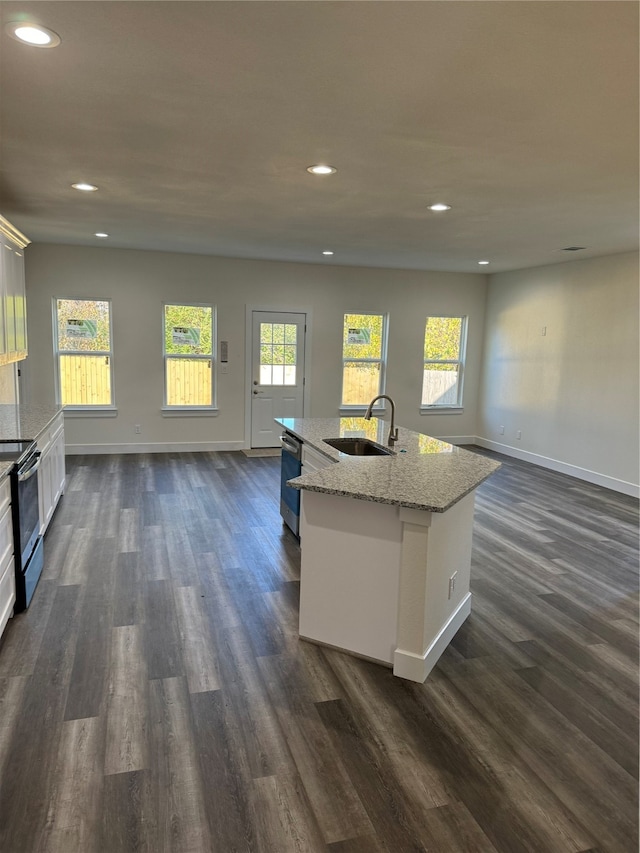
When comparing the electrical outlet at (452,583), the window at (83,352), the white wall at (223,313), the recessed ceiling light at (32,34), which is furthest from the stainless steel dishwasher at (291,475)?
the window at (83,352)

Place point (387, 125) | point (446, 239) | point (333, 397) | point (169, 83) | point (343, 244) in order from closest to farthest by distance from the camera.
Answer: point (169, 83)
point (387, 125)
point (446, 239)
point (343, 244)
point (333, 397)

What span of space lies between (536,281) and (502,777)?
6746mm

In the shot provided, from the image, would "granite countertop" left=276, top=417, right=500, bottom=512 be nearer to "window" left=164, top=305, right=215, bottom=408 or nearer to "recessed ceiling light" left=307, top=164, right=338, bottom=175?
"recessed ceiling light" left=307, top=164, right=338, bottom=175

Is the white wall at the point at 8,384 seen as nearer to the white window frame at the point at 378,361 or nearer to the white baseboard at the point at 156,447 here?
the white baseboard at the point at 156,447

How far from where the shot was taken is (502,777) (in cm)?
206

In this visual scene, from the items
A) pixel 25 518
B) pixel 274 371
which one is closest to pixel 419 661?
pixel 25 518

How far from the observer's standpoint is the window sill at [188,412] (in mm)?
7488

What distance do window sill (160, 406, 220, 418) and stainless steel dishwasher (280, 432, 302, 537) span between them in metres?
3.26

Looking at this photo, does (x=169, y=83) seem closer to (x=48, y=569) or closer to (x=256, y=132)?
(x=256, y=132)

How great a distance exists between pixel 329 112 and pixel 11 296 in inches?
131

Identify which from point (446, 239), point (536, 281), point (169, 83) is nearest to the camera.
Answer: point (169, 83)

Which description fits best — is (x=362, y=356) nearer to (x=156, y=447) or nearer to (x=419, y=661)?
(x=156, y=447)

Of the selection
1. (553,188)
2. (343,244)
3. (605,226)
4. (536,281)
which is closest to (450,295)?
(536,281)

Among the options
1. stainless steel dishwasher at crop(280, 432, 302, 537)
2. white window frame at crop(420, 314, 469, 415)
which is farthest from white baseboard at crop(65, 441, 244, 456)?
stainless steel dishwasher at crop(280, 432, 302, 537)
